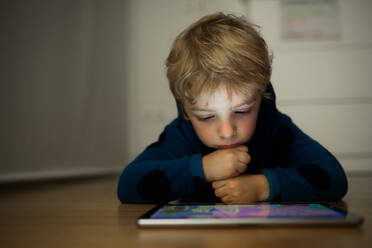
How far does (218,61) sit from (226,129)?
0.12m

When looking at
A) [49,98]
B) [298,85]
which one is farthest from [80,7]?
[298,85]

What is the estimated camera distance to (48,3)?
60.2 inches

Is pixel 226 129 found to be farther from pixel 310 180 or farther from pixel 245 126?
pixel 310 180

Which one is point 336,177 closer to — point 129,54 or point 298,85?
point 298,85

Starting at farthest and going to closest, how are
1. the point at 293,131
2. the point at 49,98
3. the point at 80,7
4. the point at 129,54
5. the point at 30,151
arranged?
the point at 129,54
the point at 80,7
the point at 49,98
the point at 30,151
the point at 293,131

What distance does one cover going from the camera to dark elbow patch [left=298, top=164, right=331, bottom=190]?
0.59 meters

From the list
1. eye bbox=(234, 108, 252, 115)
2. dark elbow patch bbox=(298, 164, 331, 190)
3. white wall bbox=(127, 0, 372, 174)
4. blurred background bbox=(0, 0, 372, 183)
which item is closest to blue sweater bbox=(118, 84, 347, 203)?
dark elbow patch bbox=(298, 164, 331, 190)

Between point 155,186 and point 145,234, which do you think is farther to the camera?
point 155,186

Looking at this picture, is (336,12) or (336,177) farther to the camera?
(336,12)

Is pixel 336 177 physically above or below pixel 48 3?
below

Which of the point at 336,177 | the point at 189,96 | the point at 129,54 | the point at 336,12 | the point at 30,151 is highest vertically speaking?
the point at 336,12

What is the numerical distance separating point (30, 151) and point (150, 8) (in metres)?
1.29

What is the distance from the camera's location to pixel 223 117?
56cm

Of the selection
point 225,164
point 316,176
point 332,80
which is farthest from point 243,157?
point 332,80
